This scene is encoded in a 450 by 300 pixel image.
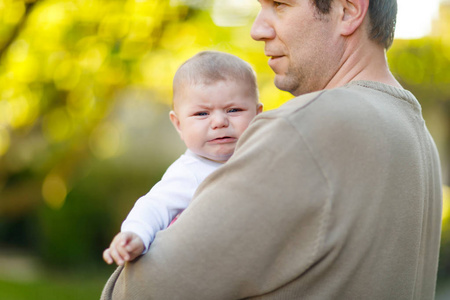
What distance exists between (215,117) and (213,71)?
0.62 ft

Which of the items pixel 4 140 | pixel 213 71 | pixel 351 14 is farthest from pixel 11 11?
pixel 351 14

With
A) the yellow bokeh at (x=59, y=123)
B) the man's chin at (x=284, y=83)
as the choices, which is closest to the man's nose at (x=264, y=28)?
the man's chin at (x=284, y=83)

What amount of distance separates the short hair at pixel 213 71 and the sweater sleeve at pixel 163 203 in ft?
1.12

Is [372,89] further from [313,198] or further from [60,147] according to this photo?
[60,147]

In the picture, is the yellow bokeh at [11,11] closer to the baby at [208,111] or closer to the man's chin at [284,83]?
the baby at [208,111]

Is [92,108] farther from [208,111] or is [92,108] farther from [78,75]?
[208,111]

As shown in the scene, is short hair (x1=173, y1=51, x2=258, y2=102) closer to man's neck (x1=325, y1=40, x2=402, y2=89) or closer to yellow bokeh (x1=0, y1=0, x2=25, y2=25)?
man's neck (x1=325, y1=40, x2=402, y2=89)

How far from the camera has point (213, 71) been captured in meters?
2.32

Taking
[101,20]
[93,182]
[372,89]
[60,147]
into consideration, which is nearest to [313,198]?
[372,89]

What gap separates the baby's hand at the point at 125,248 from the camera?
5.67ft

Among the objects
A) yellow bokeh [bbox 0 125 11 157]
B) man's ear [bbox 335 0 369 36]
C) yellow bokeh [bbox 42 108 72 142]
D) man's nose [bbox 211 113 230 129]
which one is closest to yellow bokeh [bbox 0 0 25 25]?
yellow bokeh [bbox 42 108 72 142]

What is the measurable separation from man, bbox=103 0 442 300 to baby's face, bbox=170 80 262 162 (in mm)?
571

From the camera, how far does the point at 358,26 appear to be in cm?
207

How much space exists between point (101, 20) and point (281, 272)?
5.29m
